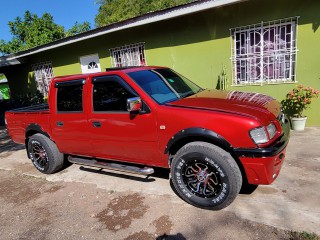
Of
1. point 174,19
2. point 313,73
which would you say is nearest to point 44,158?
point 174,19

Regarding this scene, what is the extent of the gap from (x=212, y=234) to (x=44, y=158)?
3.69 metres

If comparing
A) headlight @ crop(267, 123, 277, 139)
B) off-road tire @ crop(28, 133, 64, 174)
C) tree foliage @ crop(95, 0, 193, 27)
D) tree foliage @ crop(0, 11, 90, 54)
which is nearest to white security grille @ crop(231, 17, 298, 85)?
headlight @ crop(267, 123, 277, 139)

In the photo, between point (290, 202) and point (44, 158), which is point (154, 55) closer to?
point (44, 158)

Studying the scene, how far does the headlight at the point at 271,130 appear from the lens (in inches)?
122

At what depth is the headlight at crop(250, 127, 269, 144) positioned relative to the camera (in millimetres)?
2980

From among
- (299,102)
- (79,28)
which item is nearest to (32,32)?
(79,28)

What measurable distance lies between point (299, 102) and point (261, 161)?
398cm

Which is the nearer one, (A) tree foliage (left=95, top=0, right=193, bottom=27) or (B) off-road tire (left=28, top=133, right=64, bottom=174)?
(B) off-road tire (left=28, top=133, right=64, bottom=174)

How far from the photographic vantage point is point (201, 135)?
3227mm

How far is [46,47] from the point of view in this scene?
34.1 feet

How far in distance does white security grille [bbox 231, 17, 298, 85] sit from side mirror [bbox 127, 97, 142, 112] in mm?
4441

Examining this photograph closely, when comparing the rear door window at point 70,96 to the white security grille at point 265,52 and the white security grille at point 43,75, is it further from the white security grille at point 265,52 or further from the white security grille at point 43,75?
the white security grille at point 43,75

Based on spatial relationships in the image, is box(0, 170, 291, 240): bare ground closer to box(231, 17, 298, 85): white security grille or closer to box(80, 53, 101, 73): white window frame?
box(231, 17, 298, 85): white security grille

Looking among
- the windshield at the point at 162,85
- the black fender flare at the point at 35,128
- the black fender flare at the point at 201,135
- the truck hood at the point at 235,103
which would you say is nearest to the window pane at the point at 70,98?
the black fender flare at the point at 35,128
